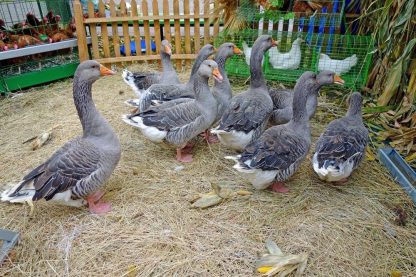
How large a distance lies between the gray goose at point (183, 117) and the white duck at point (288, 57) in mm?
2501

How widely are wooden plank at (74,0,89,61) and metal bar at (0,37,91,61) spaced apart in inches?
7.3

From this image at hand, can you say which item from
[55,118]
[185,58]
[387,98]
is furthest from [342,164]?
[185,58]

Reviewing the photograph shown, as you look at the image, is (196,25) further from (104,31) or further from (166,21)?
(104,31)

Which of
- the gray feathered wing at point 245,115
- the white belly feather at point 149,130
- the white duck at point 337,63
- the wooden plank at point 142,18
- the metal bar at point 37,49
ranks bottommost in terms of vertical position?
the white belly feather at point 149,130

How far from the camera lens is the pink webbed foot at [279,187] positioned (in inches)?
140

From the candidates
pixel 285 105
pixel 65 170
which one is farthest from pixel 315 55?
pixel 65 170

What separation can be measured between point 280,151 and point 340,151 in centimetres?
67

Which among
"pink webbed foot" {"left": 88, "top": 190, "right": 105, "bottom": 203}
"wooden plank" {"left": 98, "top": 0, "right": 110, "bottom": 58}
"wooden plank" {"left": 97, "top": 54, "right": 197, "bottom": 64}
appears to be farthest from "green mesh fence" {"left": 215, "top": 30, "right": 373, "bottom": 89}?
"pink webbed foot" {"left": 88, "top": 190, "right": 105, "bottom": 203}

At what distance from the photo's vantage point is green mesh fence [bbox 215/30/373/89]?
563 centimetres

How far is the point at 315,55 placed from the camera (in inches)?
235

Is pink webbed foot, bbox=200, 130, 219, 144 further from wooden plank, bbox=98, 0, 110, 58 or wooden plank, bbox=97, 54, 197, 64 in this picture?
wooden plank, bbox=98, 0, 110, 58

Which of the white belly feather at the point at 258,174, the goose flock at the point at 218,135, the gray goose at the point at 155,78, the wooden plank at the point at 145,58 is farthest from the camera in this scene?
the wooden plank at the point at 145,58

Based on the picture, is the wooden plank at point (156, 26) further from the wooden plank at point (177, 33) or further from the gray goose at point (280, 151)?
the gray goose at point (280, 151)

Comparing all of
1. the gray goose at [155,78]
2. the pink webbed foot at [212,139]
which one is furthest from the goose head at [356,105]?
the gray goose at [155,78]
